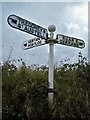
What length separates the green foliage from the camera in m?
6.57

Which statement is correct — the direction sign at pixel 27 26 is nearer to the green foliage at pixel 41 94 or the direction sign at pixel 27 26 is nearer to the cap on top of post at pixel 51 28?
the cap on top of post at pixel 51 28

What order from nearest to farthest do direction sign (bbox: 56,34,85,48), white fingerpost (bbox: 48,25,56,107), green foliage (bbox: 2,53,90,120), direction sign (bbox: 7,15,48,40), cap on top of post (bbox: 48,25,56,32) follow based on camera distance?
green foliage (bbox: 2,53,90,120), direction sign (bbox: 7,15,48,40), white fingerpost (bbox: 48,25,56,107), cap on top of post (bbox: 48,25,56,32), direction sign (bbox: 56,34,85,48)

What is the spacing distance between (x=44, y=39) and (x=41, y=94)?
1.23 meters

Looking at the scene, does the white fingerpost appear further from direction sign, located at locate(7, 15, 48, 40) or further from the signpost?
direction sign, located at locate(7, 15, 48, 40)

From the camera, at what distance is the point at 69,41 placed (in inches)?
304

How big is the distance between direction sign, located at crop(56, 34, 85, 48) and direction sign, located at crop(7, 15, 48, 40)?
1.20ft

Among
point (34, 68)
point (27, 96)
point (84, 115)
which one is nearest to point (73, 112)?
point (84, 115)

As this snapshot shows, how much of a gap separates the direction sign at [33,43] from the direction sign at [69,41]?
14.8 inches

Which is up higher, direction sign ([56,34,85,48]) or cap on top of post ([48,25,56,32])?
cap on top of post ([48,25,56,32])

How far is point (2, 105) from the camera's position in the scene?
21.9 ft

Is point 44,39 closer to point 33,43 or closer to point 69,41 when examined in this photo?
point 33,43

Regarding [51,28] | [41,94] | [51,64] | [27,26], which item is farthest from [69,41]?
[41,94]

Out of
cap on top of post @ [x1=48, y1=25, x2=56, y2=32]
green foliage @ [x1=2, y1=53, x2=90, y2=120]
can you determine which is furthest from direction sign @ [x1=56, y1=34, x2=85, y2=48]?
green foliage @ [x1=2, y1=53, x2=90, y2=120]

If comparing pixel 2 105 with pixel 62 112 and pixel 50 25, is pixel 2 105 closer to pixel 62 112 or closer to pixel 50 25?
pixel 62 112
